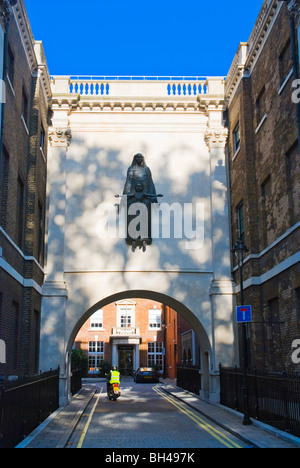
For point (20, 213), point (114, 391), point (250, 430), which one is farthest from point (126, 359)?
point (250, 430)

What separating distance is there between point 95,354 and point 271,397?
41063mm

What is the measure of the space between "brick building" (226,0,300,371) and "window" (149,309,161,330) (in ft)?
114

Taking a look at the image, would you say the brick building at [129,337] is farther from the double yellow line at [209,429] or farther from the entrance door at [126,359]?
the double yellow line at [209,429]

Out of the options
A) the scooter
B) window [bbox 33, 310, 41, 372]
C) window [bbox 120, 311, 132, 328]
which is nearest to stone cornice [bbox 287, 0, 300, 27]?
window [bbox 33, 310, 41, 372]

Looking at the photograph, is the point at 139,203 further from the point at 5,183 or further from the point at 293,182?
the point at 293,182

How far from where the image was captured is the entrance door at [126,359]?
2085 inches

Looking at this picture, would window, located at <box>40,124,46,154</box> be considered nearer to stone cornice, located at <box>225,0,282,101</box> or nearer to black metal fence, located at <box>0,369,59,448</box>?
stone cornice, located at <box>225,0,282,101</box>

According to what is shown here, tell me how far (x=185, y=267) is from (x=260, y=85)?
748cm

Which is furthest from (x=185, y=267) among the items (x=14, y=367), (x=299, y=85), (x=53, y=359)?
(x=299, y=85)

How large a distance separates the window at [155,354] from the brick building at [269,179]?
34.1 m

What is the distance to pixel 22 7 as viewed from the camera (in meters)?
16.6

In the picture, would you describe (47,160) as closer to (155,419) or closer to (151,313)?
(155,419)

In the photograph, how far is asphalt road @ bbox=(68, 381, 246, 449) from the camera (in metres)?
11.4

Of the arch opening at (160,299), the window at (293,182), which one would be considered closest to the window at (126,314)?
the arch opening at (160,299)
